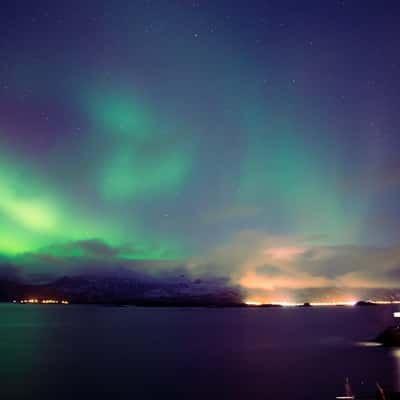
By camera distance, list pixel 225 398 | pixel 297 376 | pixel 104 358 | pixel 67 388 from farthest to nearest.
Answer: pixel 104 358, pixel 297 376, pixel 67 388, pixel 225 398

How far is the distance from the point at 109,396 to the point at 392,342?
79252 mm

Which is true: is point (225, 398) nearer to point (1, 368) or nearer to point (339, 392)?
point (339, 392)

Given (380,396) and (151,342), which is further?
(151,342)

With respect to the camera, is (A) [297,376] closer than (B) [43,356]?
Yes

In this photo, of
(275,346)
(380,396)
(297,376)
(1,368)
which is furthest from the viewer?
(275,346)

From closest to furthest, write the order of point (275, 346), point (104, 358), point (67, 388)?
point (67, 388)
point (104, 358)
point (275, 346)

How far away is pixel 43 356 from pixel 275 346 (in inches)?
2316

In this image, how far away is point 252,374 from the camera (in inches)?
3199

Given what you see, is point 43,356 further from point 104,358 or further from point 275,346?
point 275,346

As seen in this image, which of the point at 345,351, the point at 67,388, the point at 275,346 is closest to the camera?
the point at 67,388

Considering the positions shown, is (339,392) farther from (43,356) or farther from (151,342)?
(151,342)

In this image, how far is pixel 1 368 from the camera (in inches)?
3423

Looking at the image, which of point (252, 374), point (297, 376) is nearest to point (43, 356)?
point (252, 374)

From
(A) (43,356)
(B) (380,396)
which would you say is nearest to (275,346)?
(A) (43,356)
